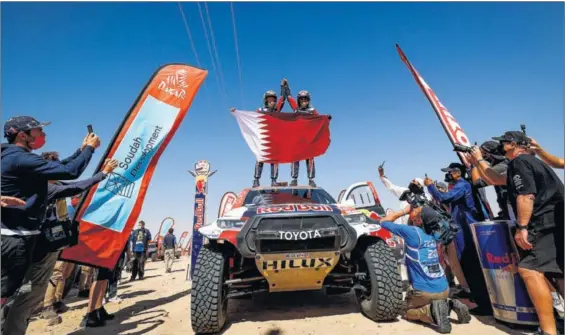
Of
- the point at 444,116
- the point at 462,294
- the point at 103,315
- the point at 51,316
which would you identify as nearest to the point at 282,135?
the point at 444,116

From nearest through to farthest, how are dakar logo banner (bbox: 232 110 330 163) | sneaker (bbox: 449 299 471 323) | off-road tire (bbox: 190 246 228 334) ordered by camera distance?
off-road tire (bbox: 190 246 228 334), sneaker (bbox: 449 299 471 323), dakar logo banner (bbox: 232 110 330 163)

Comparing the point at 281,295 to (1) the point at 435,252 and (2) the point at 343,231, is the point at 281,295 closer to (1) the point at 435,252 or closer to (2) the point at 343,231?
(2) the point at 343,231

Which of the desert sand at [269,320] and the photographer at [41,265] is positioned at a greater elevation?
the photographer at [41,265]

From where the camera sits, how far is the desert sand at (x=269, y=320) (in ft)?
10.8

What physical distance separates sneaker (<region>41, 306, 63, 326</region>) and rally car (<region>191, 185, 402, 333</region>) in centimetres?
258

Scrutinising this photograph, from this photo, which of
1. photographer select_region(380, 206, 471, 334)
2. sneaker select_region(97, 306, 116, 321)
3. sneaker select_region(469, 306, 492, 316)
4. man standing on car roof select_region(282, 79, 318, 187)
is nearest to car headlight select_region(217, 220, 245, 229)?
photographer select_region(380, 206, 471, 334)

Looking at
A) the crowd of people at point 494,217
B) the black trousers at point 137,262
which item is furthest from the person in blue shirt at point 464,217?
the black trousers at point 137,262

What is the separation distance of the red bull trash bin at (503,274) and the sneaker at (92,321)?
5.01 meters

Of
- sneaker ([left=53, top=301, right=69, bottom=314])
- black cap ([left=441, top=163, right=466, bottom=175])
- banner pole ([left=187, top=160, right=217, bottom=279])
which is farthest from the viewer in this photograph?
banner pole ([left=187, top=160, right=217, bottom=279])

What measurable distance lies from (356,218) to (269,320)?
5.69 ft

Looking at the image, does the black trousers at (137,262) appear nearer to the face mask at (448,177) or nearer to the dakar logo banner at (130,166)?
the dakar logo banner at (130,166)

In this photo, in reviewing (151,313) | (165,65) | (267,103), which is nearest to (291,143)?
(267,103)

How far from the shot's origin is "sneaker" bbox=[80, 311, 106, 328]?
3930 mm

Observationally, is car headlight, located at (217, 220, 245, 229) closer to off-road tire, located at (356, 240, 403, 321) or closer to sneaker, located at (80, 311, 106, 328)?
off-road tire, located at (356, 240, 403, 321)
